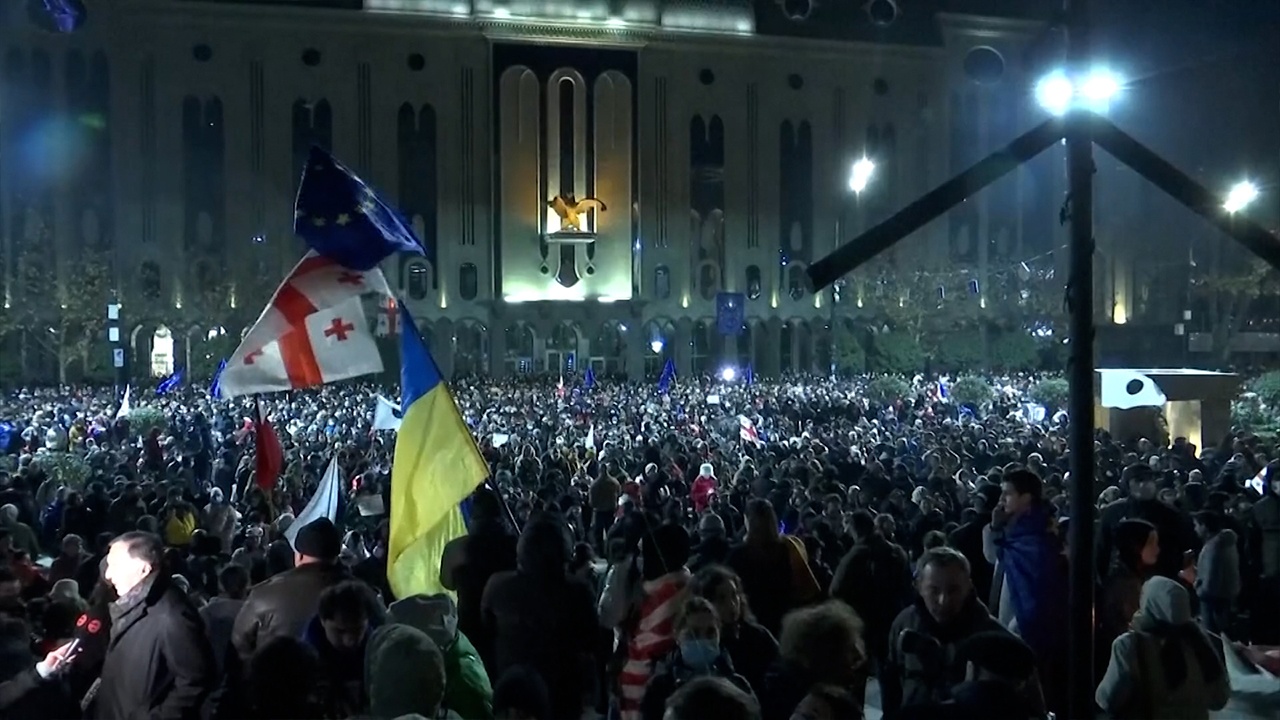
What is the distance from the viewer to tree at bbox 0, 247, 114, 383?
42.6m

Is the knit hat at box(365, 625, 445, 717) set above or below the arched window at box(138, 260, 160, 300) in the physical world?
below

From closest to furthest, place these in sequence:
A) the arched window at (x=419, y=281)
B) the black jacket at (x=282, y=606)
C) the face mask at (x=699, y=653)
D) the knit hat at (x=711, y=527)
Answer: the face mask at (x=699, y=653), the black jacket at (x=282, y=606), the knit hat at (x=711, y=527), the arched window at (x=419, y=281)

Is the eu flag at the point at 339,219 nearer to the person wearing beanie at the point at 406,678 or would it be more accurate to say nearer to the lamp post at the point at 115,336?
the person wearing beanie at the point at 406,678

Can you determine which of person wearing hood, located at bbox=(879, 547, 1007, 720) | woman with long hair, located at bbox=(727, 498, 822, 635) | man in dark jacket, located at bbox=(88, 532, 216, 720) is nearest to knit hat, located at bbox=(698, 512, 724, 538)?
woman with long hair, located at bbox=(727, 498, 822, 635)

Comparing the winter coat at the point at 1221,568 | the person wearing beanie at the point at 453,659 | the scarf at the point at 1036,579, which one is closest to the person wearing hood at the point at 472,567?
the person wearing beanie at the point at 453,659

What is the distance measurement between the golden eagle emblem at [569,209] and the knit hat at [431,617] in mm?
45568

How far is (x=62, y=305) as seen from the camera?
140 feet

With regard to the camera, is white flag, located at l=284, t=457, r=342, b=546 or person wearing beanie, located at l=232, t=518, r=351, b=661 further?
white flag, located at l=284, t=457, r=342, b=546

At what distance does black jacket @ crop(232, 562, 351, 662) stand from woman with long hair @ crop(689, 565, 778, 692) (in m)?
1.58

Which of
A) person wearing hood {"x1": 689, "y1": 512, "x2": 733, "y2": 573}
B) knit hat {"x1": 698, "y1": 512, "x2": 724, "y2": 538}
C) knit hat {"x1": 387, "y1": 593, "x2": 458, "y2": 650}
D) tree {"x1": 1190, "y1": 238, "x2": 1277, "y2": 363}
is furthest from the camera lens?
tree {"x1": 1190, "y1": 238, "x2": 1277, "y2": 363}

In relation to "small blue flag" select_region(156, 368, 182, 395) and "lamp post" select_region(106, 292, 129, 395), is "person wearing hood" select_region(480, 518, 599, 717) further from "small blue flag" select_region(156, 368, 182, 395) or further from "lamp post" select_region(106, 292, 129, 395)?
"lamp post" select_region(106, 292, 129, 395)

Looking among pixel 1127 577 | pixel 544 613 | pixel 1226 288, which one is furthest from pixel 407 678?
pixel 1226 288

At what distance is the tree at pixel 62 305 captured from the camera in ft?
140

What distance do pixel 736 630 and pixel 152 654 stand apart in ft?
7.31
